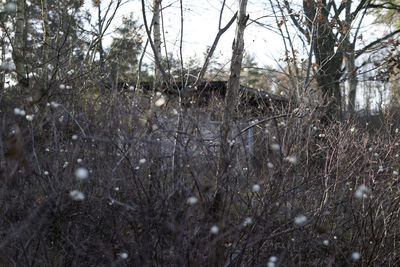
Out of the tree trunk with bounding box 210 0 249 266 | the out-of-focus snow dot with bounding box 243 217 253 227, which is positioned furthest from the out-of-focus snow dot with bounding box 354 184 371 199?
the tree trunk with bounding box 210 0 249 266

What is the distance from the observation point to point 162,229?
2.33 meters

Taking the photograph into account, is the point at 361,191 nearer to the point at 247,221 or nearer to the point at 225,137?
the point at 247,221

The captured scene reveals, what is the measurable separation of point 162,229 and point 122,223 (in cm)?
76

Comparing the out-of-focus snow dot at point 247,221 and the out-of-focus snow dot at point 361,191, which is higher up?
the out-of-focus snow dot at point 361,191

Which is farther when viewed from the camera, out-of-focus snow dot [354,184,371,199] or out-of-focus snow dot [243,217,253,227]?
out-of-focus snow dot [354,184,371,199]

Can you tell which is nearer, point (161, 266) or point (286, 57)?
point (161, 266)

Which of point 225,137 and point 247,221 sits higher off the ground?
point 225,137

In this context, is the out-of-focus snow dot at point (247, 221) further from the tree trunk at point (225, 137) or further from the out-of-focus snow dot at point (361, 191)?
the out-of-focus snow dot at point (361, 191)

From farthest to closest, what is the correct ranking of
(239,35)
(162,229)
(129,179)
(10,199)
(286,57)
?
(286,57)
(239,35)
(129,179)
(10,199)
(162,229)

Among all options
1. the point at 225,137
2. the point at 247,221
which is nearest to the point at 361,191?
the point at 247,221

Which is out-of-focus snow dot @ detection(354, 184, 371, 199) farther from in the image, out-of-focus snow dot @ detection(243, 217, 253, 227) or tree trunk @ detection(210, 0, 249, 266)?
tree trunk @ detection(210, 0, 249, 266)

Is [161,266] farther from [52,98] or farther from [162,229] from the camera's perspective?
[52,98]

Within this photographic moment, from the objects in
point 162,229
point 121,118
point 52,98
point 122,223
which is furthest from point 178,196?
point 52,98

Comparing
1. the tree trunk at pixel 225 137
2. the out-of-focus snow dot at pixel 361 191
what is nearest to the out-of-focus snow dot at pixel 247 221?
the tree trunk at pixel 225 137
